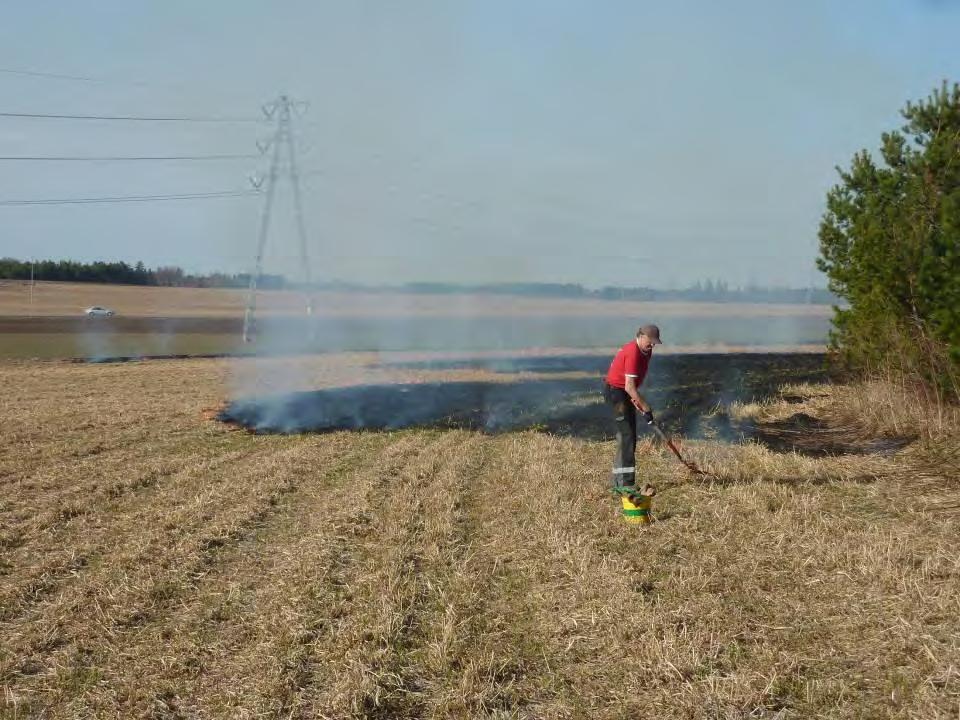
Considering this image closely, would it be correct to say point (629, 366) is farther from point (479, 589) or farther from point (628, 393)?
point (479, 589)

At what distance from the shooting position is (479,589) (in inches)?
238

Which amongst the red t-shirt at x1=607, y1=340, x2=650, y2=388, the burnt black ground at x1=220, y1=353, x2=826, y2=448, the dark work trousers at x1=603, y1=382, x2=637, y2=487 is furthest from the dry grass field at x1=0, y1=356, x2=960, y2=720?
the burnt black ground at x1=220, y1=353, x2=826, y2=448

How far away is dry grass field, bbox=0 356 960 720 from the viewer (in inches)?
177

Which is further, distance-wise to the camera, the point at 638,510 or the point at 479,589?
the point at 638,510

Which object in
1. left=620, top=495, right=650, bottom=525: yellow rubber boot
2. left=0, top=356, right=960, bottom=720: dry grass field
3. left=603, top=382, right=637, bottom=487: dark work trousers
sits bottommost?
left=0, top=356, right=960, bottom=720: dry grass field

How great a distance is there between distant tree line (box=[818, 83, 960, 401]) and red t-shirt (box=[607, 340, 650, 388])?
4816mm

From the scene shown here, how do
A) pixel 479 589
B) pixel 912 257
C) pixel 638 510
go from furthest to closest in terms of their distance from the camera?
pixel 912 257, pixel 638 510, pixel 479 589

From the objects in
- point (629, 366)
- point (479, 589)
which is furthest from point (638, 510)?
point (479, 589)

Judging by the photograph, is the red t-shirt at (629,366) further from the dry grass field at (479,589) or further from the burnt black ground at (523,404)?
the burnt black ground at (523,404)

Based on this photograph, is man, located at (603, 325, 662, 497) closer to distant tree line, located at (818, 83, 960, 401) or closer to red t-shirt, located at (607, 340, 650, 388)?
red t-shirt, located at (607, 340, 650, 388)

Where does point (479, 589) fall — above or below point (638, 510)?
below

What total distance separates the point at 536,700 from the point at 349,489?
5.34 meters

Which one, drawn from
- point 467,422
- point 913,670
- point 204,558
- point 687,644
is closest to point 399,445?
point 467,422

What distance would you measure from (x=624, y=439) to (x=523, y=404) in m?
8.85
